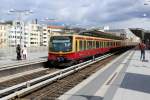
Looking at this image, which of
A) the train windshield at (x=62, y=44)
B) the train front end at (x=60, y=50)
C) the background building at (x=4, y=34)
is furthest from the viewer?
the background building at (x=4, y=34)

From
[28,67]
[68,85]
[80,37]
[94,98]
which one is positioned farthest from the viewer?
[80,37]

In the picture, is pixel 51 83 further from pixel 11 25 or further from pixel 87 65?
pixel 11 25

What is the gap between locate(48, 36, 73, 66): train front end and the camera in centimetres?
2964

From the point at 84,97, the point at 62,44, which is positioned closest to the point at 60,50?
the point at 62,44

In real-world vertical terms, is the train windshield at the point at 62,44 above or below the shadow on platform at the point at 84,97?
above

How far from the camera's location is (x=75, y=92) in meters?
14.4

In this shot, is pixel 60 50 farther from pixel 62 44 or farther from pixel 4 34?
pixel 4 34

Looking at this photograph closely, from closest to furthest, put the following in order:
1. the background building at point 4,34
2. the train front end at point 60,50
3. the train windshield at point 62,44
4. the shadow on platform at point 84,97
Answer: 1. the shadow on platform at point 84,97
2. the train front end at point 60,50
3. the train windshield at point 62,44
4. the background building at point 4,34

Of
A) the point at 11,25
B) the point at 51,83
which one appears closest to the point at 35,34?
the point at 11,25

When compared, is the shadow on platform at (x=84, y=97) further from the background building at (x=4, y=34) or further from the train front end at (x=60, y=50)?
the background building at (x=4, y=34)

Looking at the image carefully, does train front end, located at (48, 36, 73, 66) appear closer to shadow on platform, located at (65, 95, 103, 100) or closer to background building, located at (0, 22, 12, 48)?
shadow on platform, located at (65, 95, 103, 100)

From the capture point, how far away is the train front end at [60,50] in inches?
1167

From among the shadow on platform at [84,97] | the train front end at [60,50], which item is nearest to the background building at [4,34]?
the train front end at [60,50]

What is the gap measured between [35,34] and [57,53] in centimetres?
16484
